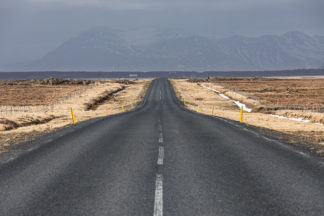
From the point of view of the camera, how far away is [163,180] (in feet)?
21.2

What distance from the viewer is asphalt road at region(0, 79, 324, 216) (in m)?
5.06

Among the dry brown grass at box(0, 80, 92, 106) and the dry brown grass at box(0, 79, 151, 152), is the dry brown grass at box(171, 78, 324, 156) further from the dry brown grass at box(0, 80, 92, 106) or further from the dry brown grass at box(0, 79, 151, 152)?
the dry brown grass at box(0, 80, 92, 106)

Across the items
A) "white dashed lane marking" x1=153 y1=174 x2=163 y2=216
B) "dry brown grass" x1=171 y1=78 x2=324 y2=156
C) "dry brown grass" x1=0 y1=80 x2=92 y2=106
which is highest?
"white dashed lane marking" x1=153 y1=174 x2=163 y2=216

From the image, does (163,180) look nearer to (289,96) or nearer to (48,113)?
(48,113)

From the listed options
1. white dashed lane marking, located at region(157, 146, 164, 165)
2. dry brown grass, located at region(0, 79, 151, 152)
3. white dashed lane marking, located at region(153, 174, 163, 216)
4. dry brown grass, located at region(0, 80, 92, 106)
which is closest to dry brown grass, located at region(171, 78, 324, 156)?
white dashed lane marking, located at region(157, 146, 164, 165)

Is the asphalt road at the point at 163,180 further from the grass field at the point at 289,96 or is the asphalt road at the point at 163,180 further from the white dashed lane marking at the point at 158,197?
the grass field at the point at 289,96

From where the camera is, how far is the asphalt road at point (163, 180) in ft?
16.6

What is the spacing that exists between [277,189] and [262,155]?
3135mm

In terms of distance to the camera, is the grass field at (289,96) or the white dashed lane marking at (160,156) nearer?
the white dashed lane marking at (160,156)

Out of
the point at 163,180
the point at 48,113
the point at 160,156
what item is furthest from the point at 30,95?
the point at 163,180

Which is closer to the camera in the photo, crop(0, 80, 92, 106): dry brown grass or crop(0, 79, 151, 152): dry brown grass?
crop(0, 79, 151, 152): dry brown grass

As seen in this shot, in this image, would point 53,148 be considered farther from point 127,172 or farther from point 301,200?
point 301,200

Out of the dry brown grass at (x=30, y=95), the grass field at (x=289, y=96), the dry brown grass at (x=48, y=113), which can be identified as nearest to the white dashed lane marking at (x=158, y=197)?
the dry brown grass at (x=48, y=113)

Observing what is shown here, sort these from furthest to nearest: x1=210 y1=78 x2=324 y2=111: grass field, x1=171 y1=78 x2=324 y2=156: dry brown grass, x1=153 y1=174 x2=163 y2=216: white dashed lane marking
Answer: x1=210 y1=78 x2=324 y2=111: grass field, x1=171 y1=78 x2=324 y2=156: dry brown grass, x1=153 y1=174 x2=163 y2=216: white dashed lane marking
